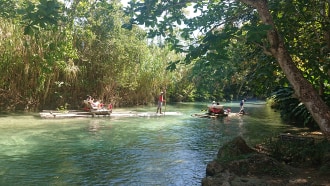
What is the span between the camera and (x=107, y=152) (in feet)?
32.2

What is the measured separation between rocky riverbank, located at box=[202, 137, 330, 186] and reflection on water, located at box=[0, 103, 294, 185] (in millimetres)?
908

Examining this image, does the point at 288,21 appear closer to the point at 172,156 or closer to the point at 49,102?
the point at 172,156

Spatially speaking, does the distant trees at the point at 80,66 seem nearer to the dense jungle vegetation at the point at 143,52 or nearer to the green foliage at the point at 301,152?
the dense jungle vegetation at the point at 143,52

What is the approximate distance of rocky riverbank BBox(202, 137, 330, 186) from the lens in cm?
557

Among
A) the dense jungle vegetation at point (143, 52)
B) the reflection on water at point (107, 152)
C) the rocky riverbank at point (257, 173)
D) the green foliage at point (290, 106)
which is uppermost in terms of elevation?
the dense jungle vegetation at point (143, 52)

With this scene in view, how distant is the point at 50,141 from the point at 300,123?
1309cm

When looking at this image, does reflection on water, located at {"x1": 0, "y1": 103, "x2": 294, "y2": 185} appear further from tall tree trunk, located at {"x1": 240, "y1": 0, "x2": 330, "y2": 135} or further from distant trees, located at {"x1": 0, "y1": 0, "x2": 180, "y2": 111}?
distant trees, located at {"x1": 0, "y1": 0, "x2": 180, "y2": 111}

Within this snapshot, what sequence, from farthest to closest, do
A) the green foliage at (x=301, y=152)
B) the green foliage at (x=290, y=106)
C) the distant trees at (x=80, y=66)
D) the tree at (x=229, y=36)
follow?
the distant trees at (x=80, y=66)
the green foliage at (x=290, y=106)
the green foliage at (x=301, y=152)
the tree at (x=229, y=36)

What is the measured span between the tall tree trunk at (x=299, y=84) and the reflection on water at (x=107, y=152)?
2.84m

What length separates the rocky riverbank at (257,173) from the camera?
557cm

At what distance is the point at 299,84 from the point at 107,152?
6.26m

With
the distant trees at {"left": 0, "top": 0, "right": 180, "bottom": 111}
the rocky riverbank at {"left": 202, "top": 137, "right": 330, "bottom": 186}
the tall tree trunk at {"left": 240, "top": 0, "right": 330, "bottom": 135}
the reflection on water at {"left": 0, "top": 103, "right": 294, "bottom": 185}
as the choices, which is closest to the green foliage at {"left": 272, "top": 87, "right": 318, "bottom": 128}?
the reflection on water at {"left": 0, "top": 103, "right": 294, "bottom": 185}

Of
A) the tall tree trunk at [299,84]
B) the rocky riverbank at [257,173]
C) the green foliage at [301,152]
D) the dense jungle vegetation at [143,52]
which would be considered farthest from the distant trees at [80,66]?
the rocky riverbank at [257,173]

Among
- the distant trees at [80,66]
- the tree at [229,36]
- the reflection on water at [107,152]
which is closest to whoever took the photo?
the tree at [229,36]
